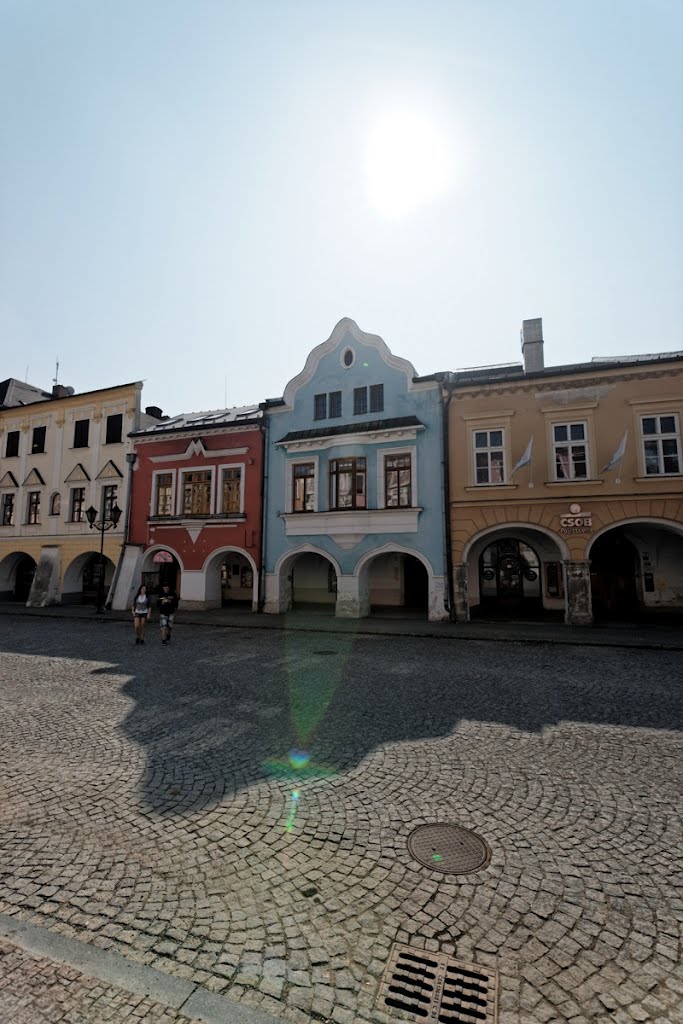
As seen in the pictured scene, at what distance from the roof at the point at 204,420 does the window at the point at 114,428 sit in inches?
50.0

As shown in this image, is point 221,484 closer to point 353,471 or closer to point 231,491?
point 231,491

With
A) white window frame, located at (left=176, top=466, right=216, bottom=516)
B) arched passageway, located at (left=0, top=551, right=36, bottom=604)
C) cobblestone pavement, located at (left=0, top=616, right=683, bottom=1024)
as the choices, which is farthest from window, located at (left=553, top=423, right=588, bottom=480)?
arched passageway, located at (left=0, top=551, right=36, bottom=604)

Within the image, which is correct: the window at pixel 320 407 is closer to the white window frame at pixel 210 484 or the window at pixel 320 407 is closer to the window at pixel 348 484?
the window at pixel 348 484

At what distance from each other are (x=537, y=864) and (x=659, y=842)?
126cm

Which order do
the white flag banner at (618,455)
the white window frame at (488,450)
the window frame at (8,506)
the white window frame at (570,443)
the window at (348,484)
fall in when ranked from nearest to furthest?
1. the white flag banner at (618,455)
2. the white window frame at (570,443)
3. the white window frame at (488,450)
4. the window at (348,484)
5. the window frame at (8,506)

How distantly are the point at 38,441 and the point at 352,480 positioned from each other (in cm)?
2097

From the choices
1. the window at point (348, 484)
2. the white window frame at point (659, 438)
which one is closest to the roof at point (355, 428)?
the window at point (348, 484)

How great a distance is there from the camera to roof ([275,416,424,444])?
1970 centimetres

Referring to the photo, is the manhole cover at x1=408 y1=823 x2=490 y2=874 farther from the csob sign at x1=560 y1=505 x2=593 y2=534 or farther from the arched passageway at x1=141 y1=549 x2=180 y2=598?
the arched passageway at x1=141 y1=549 x2=180 y2=598

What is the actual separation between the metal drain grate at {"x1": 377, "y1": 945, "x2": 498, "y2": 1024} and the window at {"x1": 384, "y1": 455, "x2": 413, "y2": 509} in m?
17.1

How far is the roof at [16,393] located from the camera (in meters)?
32.7

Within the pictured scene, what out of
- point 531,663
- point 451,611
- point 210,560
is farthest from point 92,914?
point 210,560

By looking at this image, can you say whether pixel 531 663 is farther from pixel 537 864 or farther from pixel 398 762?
pixel 537 864

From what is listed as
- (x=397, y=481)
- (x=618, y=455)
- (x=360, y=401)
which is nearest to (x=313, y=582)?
(x=397, y=481)
